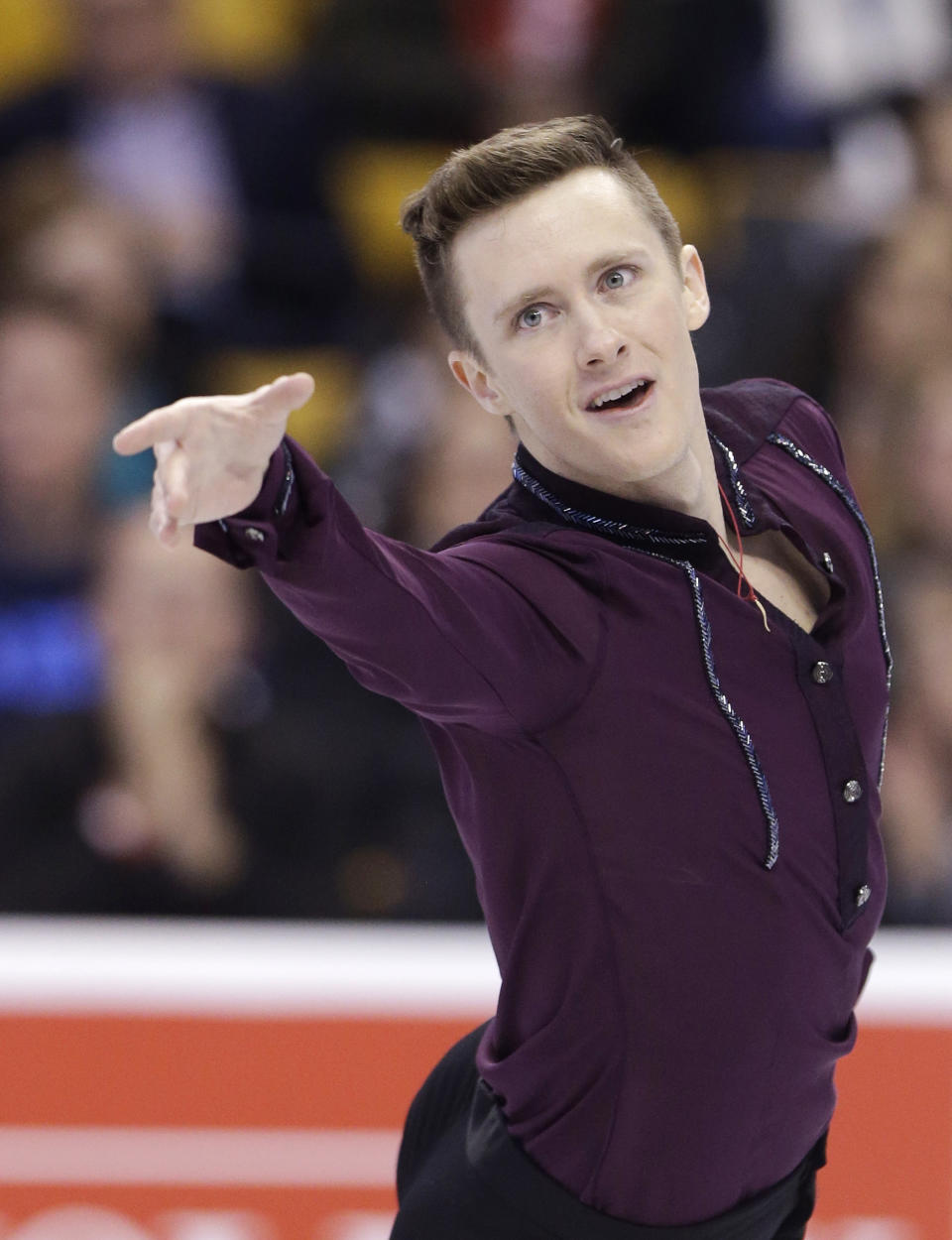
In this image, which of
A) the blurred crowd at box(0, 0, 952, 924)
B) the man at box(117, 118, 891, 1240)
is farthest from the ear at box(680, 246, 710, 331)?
the blurred crowd at box(0, 0, 952, 924)

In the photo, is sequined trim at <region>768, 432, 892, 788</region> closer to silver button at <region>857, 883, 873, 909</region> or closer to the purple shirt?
the purple shirt

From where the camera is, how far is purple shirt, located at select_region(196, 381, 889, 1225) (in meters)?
1.85

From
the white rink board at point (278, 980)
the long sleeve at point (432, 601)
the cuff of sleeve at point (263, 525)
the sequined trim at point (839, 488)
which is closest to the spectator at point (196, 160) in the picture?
the white rink board at point (278, 980)

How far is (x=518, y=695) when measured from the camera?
1.80 m

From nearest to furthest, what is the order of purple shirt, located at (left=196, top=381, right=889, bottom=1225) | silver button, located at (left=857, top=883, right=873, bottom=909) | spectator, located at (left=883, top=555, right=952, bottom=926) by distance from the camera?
1. purple shirt, located at (left=196, top=381, right=889, bottom=1225)
2. silver button, located at (left=857, top=883, right=873, bottom=909)
3. spectator, located at (left=883, top=555, right=952, bottom=926)

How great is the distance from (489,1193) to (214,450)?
1.06m

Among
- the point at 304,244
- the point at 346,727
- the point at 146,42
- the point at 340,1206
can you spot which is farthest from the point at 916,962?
the point at 146,42

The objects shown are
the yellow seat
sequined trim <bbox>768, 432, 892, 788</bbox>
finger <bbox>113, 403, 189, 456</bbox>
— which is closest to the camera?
finger <bbox>113, 403, 189, 456</bbox>

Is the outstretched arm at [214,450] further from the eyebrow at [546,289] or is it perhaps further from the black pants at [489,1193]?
the black pants at [489,1193]

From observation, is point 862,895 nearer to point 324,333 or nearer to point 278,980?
point 278,980

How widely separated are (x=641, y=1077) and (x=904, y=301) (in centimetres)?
330

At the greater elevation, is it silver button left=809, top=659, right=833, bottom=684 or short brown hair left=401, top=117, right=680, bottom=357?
short brown hair left=401, top=117, right=680, bottom=357

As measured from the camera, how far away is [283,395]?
1581mm

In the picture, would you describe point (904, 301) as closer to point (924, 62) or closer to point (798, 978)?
point (924, 62)
